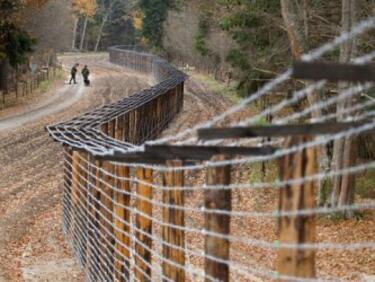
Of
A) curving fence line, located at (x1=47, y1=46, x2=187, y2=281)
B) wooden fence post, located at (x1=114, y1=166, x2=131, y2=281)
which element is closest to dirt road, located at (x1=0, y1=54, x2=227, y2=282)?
curving fence line, located at (x1=47, y1=46, x2=187, y2=281)

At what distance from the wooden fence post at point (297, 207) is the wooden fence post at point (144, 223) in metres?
3.22

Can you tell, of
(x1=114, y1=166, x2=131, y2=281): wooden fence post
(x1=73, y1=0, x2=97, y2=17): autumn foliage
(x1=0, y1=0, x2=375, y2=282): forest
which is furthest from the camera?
(x1=73, y1=0, x2=97, y2=17): autumn foliage

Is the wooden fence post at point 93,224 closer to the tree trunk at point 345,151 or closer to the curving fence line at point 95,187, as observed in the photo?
the curving fence line at point 95,187

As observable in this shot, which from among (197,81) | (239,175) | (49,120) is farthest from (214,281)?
(197,81)

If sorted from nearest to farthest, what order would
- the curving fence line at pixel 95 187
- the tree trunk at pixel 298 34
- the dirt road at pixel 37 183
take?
the curving fence line at pixel 95 187 < the dirt road at pixel 37 183 < the tree trunk at pixel 298 34

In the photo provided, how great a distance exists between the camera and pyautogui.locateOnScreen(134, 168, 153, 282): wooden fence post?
7.29m

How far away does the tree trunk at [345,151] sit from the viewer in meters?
14.5

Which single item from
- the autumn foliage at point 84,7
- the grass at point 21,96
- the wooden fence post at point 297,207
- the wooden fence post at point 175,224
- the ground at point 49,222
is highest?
the autumn foliage at point 84,7

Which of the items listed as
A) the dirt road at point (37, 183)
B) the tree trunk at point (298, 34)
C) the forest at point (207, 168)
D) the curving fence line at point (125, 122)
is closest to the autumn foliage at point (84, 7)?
the forest at point (207, 168)

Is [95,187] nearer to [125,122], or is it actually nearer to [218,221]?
[218,221]

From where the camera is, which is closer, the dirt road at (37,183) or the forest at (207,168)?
the forest at (207,168)

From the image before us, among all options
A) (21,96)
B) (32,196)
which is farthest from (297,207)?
(21,96)

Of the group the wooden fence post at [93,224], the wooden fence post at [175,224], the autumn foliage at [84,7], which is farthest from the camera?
the autumn foliage at [84,7]

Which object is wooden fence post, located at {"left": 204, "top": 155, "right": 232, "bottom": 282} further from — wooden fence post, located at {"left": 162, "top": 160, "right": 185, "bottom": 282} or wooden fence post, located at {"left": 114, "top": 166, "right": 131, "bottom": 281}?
wooden fence post, located at {"left": 114, "top": 166, "right": 131, "bottom": 281}
